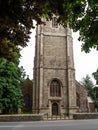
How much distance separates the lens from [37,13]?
5.91 metres

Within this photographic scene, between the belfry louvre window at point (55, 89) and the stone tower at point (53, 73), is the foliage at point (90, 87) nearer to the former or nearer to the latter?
the stone tower at point (53, 73)

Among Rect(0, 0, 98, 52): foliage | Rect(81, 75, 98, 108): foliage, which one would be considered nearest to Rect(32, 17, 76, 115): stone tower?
Rect(81, 75, 98, 108): foliage

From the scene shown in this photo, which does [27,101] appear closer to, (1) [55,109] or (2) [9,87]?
(1) [55,109]

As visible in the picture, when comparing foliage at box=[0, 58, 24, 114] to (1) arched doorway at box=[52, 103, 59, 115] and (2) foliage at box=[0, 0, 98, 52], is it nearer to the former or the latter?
(1) arched doorway at box=[52, 103, 59, 115]

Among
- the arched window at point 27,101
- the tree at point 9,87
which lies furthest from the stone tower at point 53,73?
the arched window at point 27,101

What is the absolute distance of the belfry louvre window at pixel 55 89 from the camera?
42031mm

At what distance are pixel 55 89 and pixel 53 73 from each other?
2.72 m

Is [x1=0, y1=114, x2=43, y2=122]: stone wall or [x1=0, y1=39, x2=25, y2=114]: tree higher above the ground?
[x1=0, y1=39, x2=25, y2=114]: tree

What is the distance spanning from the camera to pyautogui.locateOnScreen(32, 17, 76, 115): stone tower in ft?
133

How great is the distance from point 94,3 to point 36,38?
124ft

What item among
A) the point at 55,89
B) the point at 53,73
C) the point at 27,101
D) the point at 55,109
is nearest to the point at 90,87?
the point at 27,101

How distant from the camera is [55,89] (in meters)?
42.4

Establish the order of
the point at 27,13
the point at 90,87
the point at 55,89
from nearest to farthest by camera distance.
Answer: the point at 27,13 → the point at 55,89 → the point at 90,87

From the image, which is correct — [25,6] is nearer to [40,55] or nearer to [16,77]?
[16,77]
